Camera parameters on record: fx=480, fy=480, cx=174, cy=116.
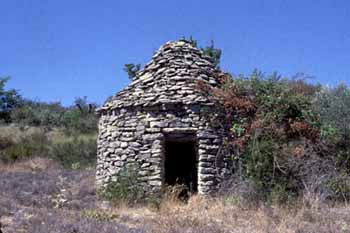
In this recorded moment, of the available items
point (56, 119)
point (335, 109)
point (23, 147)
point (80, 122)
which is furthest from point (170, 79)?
point (56, 119)

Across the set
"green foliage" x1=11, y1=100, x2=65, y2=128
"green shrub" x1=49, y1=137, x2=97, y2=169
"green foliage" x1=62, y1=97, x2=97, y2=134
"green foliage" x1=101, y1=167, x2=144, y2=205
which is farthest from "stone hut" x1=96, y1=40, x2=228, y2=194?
"green foliage" x1=11, y1=100, x2=65, y2=128

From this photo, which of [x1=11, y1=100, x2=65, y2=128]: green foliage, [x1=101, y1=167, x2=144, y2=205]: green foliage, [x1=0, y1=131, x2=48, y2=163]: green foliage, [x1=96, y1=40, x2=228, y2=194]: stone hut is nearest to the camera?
[x1=101, y1=167, x2=144, y2=205]: green foliage

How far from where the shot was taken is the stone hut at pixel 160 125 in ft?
36.1

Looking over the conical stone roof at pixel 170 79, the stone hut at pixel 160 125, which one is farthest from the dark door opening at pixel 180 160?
the conical stone roof at pixel 170 79

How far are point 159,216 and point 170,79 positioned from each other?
161 inches

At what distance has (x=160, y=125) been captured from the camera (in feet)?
36.5

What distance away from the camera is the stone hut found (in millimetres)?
10992

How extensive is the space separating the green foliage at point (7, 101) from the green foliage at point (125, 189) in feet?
76.9

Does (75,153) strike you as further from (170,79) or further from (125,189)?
(125,189)

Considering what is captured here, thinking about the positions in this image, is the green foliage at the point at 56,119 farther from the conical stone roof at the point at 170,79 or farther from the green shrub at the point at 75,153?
the conical stone roof at the point at 170,79

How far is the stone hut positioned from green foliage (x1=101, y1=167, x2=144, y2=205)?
132 millimetres

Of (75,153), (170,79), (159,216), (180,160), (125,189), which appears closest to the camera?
(159,216)

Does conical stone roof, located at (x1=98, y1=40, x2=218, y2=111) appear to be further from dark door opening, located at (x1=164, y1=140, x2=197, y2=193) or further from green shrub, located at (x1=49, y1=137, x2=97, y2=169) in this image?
green shrub, located at (x1=49, y1=137, x2=97, y2=169)

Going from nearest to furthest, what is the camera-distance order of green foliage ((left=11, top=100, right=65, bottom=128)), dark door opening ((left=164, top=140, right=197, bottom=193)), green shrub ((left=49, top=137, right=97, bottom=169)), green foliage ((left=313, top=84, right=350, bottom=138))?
green foliage ((left=313, top=84, right=350, bottom=138)) → dark door opening ((left=164, top=140, right=197, bottom=193)) → green shrub ((left=49, top=137, right=97, bottom=169)) → green foliage ((left=11, top=100, right=65, bottom=128))
